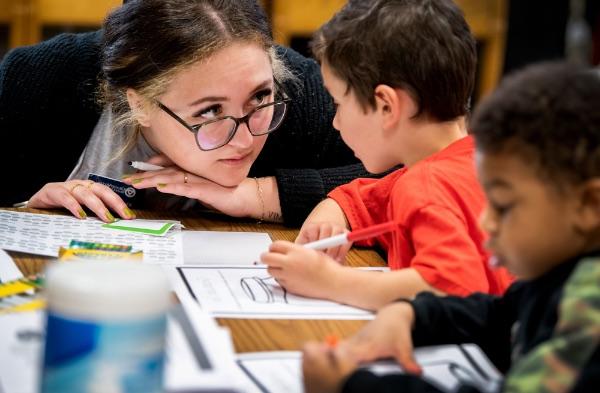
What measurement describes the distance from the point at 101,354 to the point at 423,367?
376mm

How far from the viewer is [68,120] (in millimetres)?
1738

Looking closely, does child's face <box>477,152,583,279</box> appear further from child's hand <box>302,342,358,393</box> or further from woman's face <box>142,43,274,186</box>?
woman's face <box>142,43,274,186</box>

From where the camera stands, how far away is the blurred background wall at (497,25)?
11.0 feet

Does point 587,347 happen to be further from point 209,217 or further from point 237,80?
point 209,217

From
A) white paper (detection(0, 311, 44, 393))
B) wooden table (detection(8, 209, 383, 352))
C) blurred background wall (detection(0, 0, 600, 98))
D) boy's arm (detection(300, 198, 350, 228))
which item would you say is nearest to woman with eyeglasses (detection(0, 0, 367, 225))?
boy's arm (detection(300, 198, 350, 228))

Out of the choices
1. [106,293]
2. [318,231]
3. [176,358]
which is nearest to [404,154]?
[318,231]

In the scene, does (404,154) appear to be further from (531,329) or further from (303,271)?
(531,329)

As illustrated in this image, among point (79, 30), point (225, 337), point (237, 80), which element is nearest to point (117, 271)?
point (225, 337)

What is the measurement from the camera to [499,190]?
0.73m

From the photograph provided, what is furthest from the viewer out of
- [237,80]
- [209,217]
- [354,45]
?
[209,217]

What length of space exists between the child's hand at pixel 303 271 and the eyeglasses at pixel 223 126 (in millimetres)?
416

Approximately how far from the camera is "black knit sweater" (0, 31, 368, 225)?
67.3 inches

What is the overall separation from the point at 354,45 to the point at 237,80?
294 mm

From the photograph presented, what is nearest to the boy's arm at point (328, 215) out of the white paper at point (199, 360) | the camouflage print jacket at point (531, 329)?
the camouflage print jacket at point (531, 329)
